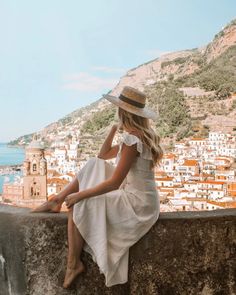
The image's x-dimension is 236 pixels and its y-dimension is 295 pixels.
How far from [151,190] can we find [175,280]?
0.38 metres

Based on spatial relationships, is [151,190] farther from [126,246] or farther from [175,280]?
[175,280]

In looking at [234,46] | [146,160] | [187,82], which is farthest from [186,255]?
[234,46]

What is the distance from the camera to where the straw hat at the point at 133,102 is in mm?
1809

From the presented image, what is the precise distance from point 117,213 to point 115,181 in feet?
0.39

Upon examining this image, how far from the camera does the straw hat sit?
5.93 ft

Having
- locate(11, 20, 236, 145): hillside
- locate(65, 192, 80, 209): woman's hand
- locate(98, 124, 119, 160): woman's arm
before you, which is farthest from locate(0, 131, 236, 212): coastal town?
locate(65, 192, 80, 209): woman's hand

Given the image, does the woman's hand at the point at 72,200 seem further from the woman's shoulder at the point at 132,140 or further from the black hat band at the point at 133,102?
the black hat band at the point at 133,102

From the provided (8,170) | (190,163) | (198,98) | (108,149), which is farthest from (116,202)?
(198,98)

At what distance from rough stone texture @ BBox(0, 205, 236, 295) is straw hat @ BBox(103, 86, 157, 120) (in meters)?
0.43

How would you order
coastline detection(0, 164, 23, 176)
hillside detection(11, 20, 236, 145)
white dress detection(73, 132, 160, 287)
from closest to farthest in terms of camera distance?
white dress detection(73, 132, 160, 287)
coastline detection(0, 164, 23, 176)
hillside detection(11, 20, 236, 145)

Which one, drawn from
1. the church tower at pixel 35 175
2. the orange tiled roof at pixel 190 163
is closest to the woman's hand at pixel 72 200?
the church tower at pixel 35 175

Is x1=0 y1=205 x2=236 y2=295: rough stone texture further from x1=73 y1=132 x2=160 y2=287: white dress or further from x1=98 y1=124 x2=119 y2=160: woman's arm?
x1=98 y1=124 x2=119 y2=160: woman's arm

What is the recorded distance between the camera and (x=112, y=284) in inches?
65.7

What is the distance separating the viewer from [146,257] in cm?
173
